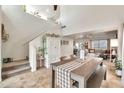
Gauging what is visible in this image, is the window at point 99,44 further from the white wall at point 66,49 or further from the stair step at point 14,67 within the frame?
the stair step at point 14,67

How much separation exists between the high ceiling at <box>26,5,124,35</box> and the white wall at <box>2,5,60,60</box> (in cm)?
62

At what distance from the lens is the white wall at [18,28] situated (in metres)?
3.01

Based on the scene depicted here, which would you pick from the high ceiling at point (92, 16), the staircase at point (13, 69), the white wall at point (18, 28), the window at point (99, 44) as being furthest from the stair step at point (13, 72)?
the window at point (99, 44)

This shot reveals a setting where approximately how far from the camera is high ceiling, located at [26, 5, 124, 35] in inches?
121

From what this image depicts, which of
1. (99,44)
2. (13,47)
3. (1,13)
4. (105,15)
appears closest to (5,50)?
(13,47)

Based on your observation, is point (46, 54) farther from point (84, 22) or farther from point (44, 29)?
point (84, 22)

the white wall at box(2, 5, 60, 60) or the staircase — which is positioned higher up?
the white wall at box(2, 5, 60, 60)

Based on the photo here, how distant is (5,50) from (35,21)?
1.66 metres

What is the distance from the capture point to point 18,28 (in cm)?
354

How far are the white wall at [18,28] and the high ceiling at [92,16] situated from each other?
62 centimetres

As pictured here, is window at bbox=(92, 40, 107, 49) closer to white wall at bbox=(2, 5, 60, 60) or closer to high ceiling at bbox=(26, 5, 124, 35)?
high ceiling at bbox=(26, 5, 124, 35)

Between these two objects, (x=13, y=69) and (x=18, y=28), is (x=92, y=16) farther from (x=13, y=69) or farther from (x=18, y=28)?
(x=13, y=69)

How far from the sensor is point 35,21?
3799 mm

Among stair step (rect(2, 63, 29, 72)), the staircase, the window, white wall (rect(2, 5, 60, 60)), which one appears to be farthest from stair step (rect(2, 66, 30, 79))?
the window
